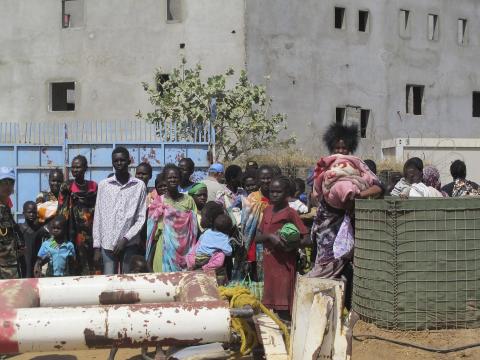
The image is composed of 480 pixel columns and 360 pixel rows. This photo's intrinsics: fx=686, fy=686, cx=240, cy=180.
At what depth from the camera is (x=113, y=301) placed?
2.50 m

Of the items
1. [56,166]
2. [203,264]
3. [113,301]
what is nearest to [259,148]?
[56,166]

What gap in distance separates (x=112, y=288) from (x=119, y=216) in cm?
337

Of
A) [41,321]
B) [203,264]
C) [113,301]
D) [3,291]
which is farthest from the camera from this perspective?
[203,264]

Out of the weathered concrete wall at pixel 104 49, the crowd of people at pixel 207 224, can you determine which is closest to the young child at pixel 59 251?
the crowd of people at pixel 207 224

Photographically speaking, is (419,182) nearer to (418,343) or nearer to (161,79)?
(418,343)

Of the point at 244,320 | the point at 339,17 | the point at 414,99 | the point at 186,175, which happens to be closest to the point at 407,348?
the point at 244,320

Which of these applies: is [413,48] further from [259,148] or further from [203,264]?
[203,264]

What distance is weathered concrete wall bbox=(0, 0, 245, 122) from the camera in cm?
1892

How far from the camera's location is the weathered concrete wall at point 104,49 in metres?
18.9

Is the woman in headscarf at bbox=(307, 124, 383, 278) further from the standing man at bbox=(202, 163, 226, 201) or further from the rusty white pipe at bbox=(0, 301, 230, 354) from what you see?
the rusty white pipe at bbox=(0, 301, 230, 354)

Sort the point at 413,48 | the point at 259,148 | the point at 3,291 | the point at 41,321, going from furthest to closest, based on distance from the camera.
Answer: the point at 413,48
the point at 259,148
the point at 3,291
the point at 41,321

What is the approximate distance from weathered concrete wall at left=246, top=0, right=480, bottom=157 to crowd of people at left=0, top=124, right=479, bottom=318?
41.8 feet

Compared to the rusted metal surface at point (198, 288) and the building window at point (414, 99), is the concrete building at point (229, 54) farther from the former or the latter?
the rusted metal surface at point (198, 288)

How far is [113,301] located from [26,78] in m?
19.1
